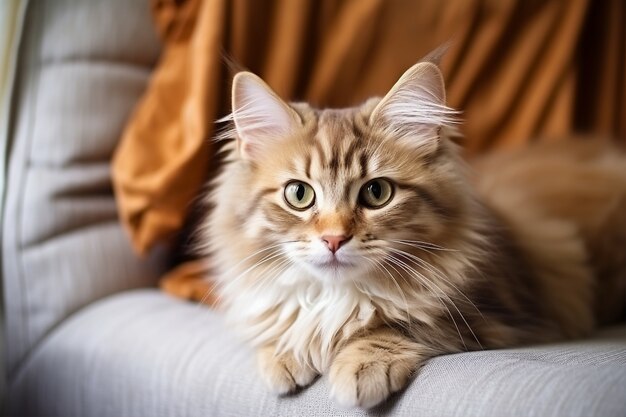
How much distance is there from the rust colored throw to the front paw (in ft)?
2.47

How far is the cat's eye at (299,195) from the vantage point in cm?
105

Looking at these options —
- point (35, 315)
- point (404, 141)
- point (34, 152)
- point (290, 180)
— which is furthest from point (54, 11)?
point (404, 141)

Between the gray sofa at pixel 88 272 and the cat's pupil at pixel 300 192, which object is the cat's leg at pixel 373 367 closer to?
the gray sofa at pixel 88 272

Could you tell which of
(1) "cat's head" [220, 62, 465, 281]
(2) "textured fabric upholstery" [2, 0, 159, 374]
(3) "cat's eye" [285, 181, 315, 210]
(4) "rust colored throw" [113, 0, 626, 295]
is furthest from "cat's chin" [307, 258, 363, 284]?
(2) "textured fabric upholstery" [2, 0, 159, 374]

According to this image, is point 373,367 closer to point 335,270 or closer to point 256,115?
point 335,270

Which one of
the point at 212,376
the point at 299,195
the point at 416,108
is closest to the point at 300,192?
the point at 299,195

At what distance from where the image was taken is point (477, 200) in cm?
119

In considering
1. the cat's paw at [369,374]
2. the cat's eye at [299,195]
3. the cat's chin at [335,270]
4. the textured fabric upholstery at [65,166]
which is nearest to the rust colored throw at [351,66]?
the textured fabric upholstery at [65,166]

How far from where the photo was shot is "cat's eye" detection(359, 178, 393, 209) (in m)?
1.03

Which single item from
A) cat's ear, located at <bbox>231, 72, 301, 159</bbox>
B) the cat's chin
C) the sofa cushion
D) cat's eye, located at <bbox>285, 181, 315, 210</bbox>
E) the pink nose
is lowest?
the sofa cushion

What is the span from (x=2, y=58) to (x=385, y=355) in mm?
1267

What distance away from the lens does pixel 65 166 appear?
1.65 metres

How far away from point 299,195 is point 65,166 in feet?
2.86

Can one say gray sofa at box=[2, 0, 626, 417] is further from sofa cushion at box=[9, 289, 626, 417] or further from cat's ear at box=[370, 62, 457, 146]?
cat's ear at box=[370, 62, 457, 146]
